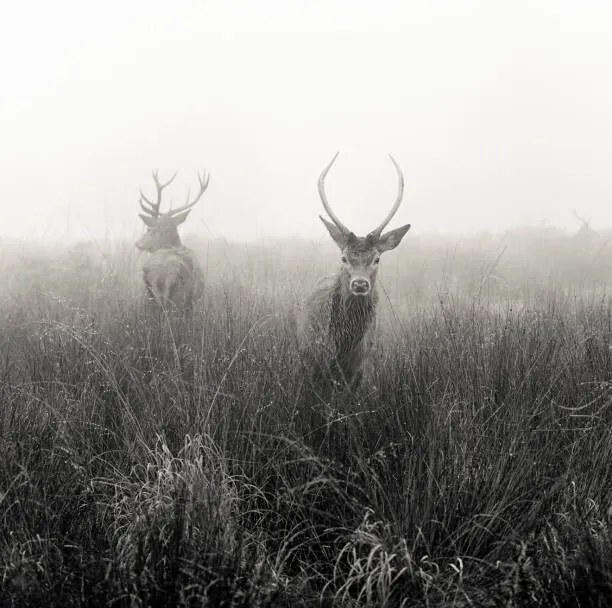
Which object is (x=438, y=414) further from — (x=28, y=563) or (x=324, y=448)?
(x=28, y=563)

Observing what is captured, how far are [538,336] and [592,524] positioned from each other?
1852 mm

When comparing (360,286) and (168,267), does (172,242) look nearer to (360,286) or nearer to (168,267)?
(168,267)

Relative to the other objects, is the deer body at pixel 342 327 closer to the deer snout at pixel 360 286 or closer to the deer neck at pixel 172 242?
the deer snout at pixel 360 286

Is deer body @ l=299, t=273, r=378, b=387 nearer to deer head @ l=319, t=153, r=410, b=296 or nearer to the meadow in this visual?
deer head @ l=319, t=153, r=410, b=296

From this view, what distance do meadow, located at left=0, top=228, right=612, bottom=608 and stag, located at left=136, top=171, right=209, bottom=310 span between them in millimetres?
2298

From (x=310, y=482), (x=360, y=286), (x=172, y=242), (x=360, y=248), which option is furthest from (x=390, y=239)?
(x=172, y=242)

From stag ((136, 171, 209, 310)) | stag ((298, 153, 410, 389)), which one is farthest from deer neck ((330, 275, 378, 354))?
stag ((136, 171, 209, 310))

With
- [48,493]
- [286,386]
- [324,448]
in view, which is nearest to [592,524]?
[324,448]

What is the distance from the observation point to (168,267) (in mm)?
6684

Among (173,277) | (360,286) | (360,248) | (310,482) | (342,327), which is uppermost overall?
(360,248)

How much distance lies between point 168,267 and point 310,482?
4.84m

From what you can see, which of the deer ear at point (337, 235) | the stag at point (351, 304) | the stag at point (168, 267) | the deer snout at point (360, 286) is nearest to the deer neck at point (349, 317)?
the stag at point (351, 304)

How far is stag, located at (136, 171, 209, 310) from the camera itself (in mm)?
6586

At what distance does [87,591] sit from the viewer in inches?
70.6
